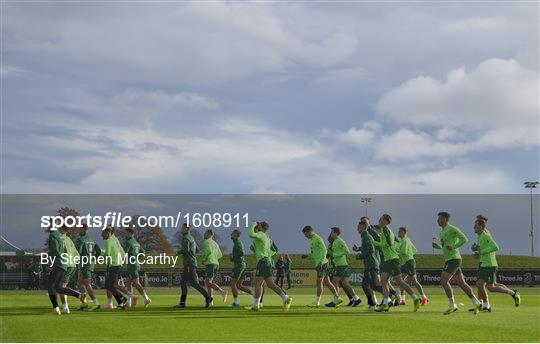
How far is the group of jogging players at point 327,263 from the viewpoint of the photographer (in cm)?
1961

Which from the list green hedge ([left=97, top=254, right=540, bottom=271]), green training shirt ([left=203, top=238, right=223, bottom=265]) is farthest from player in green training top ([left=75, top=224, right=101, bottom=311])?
green hedge ([left=97, top=254, right=540, bottom=271])

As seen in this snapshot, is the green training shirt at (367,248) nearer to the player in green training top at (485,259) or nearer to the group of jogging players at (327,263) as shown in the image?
the group of jogging players at (327,263)

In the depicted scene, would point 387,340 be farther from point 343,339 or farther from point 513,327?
point 513,327

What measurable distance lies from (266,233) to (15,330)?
337 inches

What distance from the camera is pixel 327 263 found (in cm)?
Answer: 2323

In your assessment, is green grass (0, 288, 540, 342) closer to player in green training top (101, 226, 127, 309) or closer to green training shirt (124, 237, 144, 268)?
player in green training top (101, 226, 127, 309)

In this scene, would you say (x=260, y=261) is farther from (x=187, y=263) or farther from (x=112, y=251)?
(x=112, y=251)

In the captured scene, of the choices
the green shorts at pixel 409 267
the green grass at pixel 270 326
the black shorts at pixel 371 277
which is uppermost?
the green shorts at pixel 409 267

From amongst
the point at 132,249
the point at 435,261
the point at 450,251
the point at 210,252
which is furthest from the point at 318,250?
the point at 435,261

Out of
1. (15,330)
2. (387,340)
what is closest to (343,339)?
(387,340)

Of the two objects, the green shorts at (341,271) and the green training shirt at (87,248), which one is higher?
the green training shirt at (87,248)

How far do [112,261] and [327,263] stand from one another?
646 centimetres

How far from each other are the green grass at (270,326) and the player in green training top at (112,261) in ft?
6.25

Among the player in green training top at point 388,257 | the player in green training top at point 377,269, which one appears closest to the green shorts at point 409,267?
the player in green training top at point 377,269
